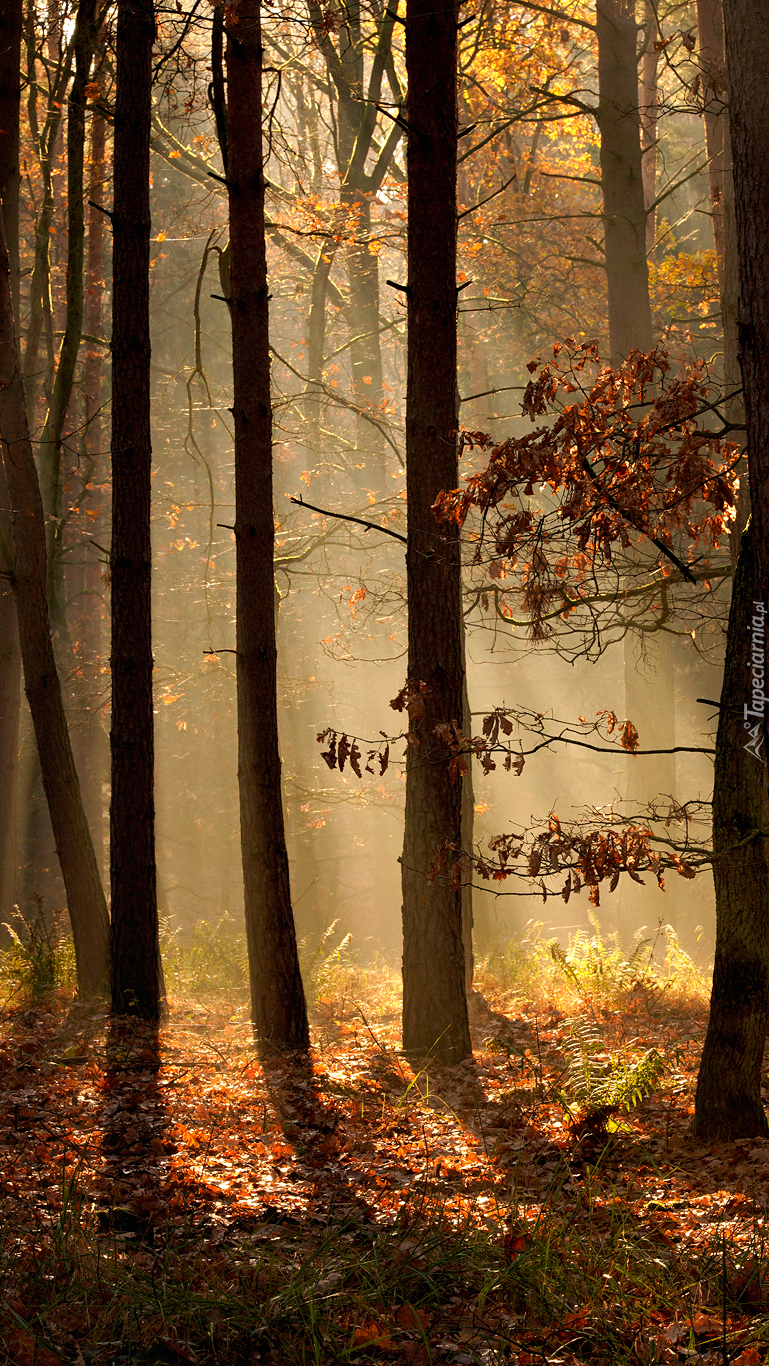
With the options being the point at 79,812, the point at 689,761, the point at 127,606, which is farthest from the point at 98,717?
the point at 689,761

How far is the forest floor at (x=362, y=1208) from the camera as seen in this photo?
328 centimetres

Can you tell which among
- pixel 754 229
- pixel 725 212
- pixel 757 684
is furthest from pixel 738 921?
pixel 725 212

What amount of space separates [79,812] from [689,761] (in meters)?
14.9

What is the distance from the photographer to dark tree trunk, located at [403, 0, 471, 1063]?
6.95m

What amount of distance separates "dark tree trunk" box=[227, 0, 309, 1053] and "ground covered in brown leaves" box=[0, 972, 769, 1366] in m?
0.61

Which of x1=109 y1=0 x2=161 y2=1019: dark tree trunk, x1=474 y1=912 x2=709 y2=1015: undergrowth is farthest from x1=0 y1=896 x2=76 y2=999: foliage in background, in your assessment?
x1=474 y1=912 x2=709 y2=1015: undergrowth

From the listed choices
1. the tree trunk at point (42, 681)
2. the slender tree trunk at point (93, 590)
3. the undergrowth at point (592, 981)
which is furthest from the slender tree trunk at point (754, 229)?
the slender tree trunk at point (93, 590)

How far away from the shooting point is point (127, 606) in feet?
27.0

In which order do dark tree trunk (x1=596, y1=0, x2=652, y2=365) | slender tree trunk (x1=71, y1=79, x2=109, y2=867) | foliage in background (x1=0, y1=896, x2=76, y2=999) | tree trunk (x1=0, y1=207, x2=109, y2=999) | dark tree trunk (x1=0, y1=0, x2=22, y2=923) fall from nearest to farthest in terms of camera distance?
tree trunk (x1=0, y1=207, x2=109, y2=999), dark tree trunk (x1=0, y1=0, x2=22, y2=923), foliage in background (x1=0, y1=896, x2=76, y2=999), dark tree trunk (x1=596, y1=0, x2=652, y2=365), slender tree trunk (x1=71, y1=79, x2=109, y2=867)

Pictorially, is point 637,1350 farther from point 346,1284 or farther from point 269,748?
point 269,748

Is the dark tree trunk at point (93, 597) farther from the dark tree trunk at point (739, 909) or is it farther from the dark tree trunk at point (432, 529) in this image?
the dark tree trunk at point (739, 909)

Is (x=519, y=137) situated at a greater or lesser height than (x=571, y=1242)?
greater

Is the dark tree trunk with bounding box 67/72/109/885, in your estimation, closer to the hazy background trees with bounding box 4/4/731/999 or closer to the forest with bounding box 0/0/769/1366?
the hazy background trees with bounding box 4/4/731/999

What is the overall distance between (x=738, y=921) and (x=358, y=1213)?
245cm
